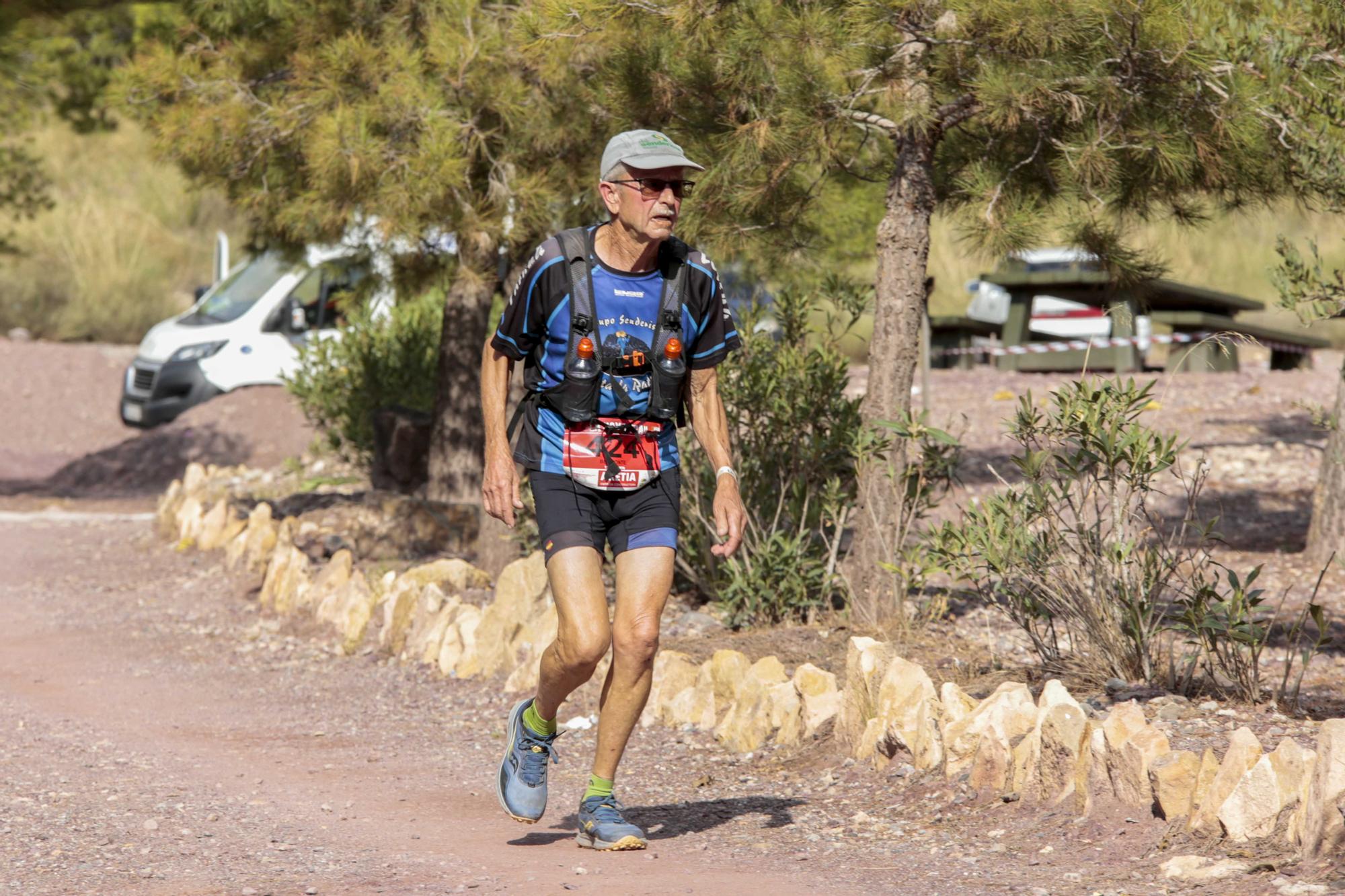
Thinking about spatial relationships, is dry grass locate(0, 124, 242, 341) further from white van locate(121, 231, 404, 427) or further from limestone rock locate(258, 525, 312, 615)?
limestone rock locate(258, 525, 312, 615)

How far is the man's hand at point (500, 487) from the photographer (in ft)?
14.0

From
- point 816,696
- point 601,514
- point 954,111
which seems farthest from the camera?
point 954,111

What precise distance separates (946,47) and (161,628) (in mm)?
5252

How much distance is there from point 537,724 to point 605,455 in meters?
0.77

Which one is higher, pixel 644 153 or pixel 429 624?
pixel 644 153

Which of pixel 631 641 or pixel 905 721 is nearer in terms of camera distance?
pixel 631 641

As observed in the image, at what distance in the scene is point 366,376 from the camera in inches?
506

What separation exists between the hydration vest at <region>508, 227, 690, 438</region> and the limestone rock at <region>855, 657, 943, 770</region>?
126cm

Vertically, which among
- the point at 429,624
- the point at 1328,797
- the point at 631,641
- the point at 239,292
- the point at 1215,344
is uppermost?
the point at 1215,344

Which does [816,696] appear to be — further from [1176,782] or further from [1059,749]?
[1176,782]

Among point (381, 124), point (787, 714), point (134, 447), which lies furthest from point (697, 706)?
point (134, 447)

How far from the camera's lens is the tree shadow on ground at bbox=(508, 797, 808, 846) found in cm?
464

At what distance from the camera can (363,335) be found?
1307cm

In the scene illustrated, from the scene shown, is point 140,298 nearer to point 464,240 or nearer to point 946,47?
point 464,240
